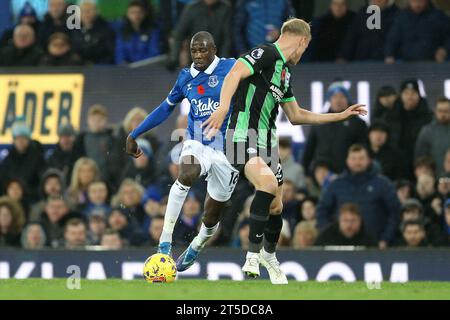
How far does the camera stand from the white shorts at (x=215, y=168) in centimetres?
1237

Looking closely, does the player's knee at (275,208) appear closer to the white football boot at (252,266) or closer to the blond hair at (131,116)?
the white football boot at (252,266)

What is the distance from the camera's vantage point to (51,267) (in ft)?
52.1

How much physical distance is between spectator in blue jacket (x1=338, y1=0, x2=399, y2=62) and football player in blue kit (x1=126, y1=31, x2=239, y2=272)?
4.61 meters

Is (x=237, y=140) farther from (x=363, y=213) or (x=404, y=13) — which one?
(x=404, y=13)

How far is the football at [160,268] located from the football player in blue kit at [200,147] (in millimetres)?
127

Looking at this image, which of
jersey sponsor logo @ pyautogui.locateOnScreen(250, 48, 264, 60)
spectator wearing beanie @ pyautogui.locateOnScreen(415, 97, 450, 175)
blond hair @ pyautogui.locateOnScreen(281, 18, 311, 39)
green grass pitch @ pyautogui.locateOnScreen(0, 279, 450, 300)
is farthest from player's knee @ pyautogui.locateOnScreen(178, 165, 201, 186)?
spectator wearing beanie @ pyautogui.locateOnScreen(415, 97, 450, 175)

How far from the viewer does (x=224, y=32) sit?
17.1 m

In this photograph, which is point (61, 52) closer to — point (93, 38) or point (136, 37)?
point (93, 38)

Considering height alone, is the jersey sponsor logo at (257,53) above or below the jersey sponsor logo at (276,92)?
above

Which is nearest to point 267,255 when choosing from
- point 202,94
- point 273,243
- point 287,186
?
point 273,243

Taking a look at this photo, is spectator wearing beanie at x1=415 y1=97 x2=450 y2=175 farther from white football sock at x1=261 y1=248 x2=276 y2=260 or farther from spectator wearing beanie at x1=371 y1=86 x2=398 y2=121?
white football sock at x1=261 y1=248 x2=276 y2=260

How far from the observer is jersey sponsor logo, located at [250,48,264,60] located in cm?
1197

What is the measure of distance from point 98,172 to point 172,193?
16.5 ft

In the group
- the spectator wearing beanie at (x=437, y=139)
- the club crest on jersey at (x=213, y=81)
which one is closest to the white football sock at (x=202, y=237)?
the club crest on jersey at (x=213, y=81)
